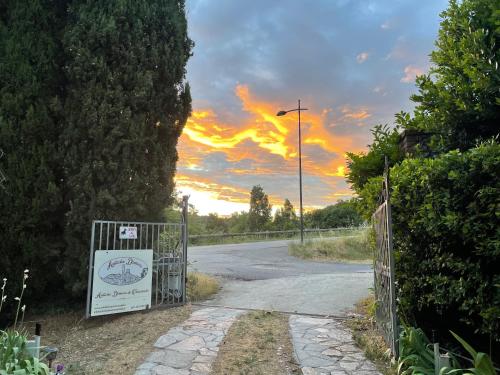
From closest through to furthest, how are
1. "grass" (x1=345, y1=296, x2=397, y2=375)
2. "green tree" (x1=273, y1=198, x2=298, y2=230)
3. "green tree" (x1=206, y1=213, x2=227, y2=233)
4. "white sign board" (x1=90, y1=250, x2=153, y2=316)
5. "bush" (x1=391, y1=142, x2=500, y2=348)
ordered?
"bush" (x1=391, y1=142, x2=500, y2=348) → "grass" (x1=345, y1=296, x2=397, y2=375) → "white sign board" (x1=90, y1=250, x2=153, y2=316) → "green tree" (x1=273, y1=198, x2=298, y2=230) → "green tree" (x1=206, y1=213, x2=227, y2=233)

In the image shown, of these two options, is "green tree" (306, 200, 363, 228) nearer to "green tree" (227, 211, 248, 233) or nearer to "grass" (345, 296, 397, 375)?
"green tree" (227, 211, 248, 233)

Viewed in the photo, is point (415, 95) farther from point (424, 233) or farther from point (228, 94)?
point (228, 94)

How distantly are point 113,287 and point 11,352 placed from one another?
2776 mm

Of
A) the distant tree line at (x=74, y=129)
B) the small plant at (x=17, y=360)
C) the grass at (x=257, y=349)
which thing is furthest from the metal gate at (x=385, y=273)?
the distant tree line at (x=74, y=129)

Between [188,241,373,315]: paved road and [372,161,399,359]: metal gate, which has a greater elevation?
[372,161,399,359]: metal gate

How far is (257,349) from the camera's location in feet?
15.0

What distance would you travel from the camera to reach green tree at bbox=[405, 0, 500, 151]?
3.75m

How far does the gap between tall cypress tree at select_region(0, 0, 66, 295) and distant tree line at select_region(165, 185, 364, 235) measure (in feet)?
79.1

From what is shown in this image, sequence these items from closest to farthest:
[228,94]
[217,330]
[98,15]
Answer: [217,330] < [98,15] < [228,94]

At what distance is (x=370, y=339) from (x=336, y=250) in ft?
39.2

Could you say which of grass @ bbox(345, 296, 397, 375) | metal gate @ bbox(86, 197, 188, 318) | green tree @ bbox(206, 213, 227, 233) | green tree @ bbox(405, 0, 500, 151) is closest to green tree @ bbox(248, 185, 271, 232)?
green tree @ bbox(206, 213, 227, 233)

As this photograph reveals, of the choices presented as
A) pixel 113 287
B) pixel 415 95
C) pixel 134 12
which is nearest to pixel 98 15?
pixel 134 12

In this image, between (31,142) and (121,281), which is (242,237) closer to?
(121,281)

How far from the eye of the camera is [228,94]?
10.6 m
